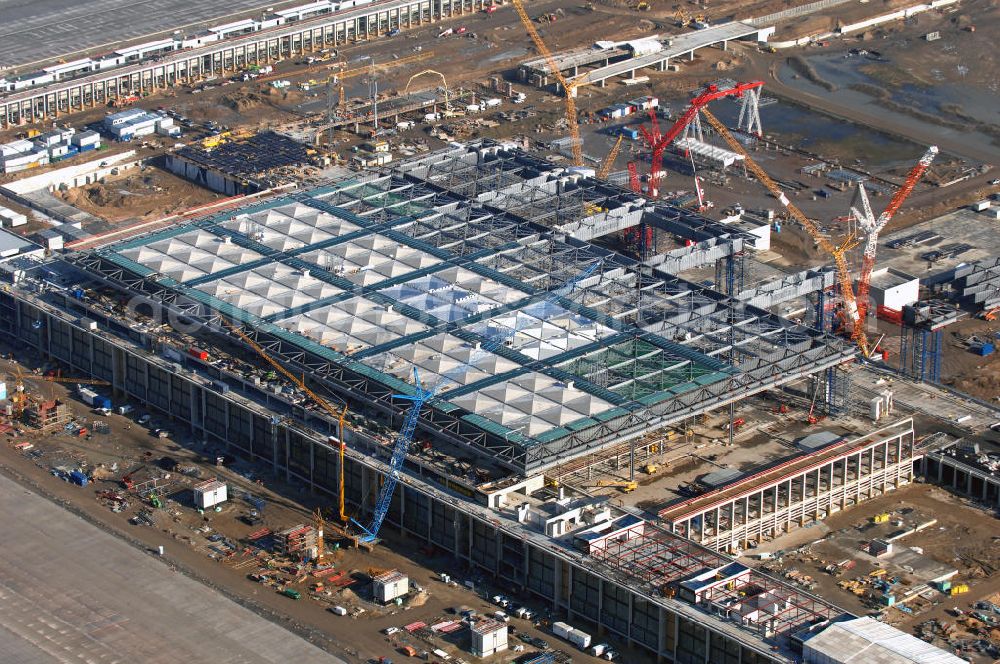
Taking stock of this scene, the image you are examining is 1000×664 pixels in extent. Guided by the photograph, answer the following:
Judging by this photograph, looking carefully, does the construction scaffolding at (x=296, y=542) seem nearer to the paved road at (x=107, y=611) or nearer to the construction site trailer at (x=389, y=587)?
the construction site trailer at (x=389, y=587)

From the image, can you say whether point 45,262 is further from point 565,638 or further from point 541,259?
point 565,638

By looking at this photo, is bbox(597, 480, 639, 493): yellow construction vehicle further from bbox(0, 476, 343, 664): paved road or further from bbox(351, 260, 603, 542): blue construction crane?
bbox(0, 476, 343, 664): paved road

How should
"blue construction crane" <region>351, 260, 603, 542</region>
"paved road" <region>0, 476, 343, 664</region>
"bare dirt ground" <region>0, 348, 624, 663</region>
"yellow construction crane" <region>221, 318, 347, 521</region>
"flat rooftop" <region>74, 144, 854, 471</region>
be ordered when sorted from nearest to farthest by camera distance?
"paved road" <region>0, 476, 343, 664</region> → "bare dirt ground" <region>0, 348, 624, 663</region> → "blue construction crane" <region>351, 260, 603, 542</region> → "yellow construction crane" <region>221, 318, 347, 521</region> → "flat rooftop" <region>74, 144, 854, 471</region>

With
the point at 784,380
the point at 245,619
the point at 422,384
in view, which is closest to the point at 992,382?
the point at 784,380

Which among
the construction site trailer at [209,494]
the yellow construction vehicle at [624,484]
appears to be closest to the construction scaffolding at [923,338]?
the yellow construction vehicle at [624,484]

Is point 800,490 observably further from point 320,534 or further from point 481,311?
point 320,534

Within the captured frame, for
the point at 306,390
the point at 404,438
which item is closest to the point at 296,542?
the point at 404,438

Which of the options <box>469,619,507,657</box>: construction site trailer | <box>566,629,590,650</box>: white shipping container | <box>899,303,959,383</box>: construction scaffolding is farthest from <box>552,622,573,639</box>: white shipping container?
<box>899,303,959,383</box>: construction scaffolding
